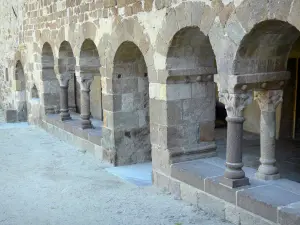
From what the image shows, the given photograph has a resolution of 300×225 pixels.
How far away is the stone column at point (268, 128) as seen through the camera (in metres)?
4.62

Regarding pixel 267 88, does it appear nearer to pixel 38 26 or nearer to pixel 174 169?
pixel 174 169

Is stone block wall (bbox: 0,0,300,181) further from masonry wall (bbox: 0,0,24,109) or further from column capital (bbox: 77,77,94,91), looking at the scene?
masonry wall (bbox: 0,0,24,109)

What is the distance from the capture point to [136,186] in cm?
593

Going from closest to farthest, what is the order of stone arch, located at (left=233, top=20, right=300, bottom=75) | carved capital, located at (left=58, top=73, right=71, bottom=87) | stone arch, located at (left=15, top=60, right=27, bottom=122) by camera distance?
stone arch, located at (left=233, top=20, right=300, bottom=75)
carved capital, located at (left=58, top=73, right=71, bottom=87)
stone arch, located at (left=15, top=60, right=27, bottom=122)

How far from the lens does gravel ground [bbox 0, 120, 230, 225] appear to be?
190 inches

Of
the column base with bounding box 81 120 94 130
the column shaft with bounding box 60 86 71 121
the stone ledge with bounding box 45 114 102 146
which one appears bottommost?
the stone ledge with bounding box 45 114 102 146

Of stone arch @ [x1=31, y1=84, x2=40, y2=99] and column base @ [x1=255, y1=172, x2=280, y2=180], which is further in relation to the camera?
stone arch @ [x1=31, y1=84, x2=40, y2=99]

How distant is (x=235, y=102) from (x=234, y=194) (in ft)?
2.94

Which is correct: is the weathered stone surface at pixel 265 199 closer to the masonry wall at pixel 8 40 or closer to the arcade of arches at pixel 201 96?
the arcade of arches at pixel 201 96

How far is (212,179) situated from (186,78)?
50.4 inches

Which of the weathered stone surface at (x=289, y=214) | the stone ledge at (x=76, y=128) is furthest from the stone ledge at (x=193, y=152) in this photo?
the stone ledge at (x=76, y=128)

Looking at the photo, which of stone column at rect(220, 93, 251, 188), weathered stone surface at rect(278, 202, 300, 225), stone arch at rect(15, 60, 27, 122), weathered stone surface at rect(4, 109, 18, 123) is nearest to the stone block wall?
stone column at rect(220, 93, 251, 188)

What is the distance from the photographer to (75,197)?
5551 millimetres

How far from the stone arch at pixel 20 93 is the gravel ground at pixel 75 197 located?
4169 mm
